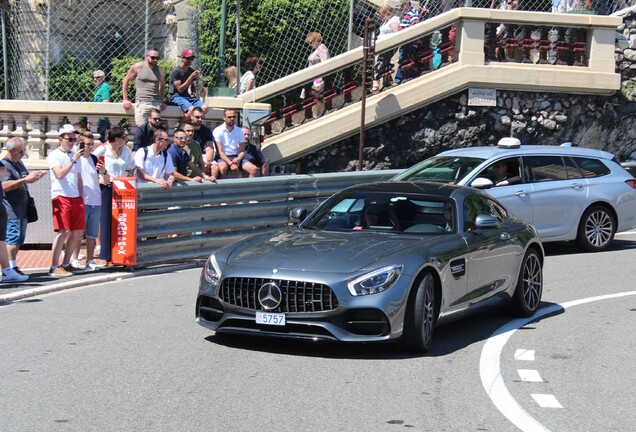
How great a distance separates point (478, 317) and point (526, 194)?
528 cm

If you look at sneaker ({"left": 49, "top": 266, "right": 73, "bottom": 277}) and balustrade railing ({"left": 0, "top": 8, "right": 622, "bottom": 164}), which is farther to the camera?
balustrade railing ({"left": 0, "top": 8, "right": 622, "bottom": 164})

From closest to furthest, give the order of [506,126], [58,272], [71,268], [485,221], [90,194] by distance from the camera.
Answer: [485,221] → [58,272] → [71,268] → [90,194] → [506,126]

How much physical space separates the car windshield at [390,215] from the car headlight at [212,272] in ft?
4.31

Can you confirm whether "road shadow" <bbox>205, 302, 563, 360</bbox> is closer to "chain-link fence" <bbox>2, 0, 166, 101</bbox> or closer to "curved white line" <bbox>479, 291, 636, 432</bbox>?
"curved white line" <bbox>479, 291, 636, 432</bbox>

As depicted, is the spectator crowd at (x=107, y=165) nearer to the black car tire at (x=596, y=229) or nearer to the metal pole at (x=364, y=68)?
the metal pole at (x=364, y=68)

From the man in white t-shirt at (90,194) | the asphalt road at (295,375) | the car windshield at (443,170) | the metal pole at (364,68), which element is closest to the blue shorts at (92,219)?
the man in white t-shirt at (90,194)

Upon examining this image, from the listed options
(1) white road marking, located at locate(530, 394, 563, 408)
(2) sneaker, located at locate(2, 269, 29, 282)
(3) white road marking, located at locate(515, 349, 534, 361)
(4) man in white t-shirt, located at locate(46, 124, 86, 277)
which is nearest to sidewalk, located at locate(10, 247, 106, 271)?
(4) man in white t-shirt, located at locate(46, 124, 86, 277)

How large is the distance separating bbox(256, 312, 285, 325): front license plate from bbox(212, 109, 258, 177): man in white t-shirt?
8.15 m

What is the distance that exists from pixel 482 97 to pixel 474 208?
35.5ft

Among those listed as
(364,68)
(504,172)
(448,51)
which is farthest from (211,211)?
(448,51)

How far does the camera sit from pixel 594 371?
8.80 meters

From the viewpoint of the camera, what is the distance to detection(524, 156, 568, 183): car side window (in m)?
16.4

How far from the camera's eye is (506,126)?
2156cm

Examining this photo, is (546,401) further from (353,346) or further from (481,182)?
(481,182)
